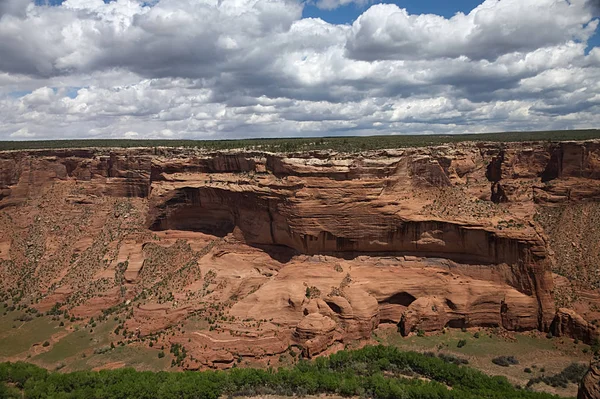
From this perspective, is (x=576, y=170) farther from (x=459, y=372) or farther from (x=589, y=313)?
(x=459, y=372)

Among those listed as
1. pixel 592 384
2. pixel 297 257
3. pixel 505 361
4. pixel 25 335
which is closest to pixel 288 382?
pixel 297 257

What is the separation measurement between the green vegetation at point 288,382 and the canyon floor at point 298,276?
3.04 meters

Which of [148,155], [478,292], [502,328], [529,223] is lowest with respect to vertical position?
[502,328]

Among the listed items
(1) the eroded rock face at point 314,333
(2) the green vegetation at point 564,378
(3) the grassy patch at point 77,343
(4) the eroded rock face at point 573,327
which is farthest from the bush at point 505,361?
(3) the grassy patch at point 77,343

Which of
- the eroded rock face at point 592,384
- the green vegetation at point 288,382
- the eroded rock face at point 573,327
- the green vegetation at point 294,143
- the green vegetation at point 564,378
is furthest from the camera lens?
the green vegetation at point 294,143

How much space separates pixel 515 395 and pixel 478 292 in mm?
9771

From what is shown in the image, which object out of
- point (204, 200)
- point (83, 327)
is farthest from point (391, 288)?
point (83, 327)

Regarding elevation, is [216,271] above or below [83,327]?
above

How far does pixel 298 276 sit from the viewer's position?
107 ft

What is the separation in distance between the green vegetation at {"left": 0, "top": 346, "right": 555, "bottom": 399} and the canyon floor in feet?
9.97

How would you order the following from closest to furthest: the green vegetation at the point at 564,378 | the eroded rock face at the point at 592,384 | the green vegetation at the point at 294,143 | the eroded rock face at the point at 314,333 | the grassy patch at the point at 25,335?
the eroded rock face at the point at 592,384
the green vegetation at the point at 564,378
the eroded rock face at the point at 314,333
the grassy patch at the point at 25,335
the green vegetation at the point at 294,143

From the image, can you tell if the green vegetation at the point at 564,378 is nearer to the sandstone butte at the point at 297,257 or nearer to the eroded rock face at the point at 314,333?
the sandstone butte at the point at 297,257

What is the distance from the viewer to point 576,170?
5019cm

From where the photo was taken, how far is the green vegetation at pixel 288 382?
21.4m
